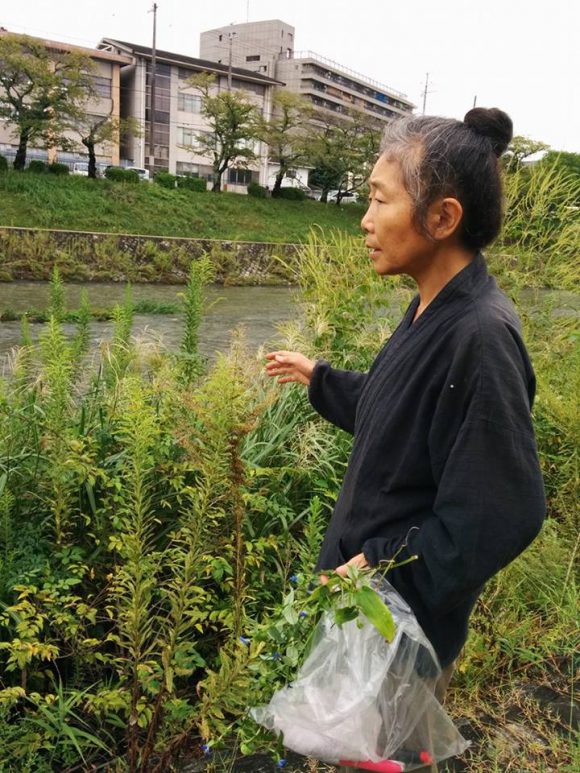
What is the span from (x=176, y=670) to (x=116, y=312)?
7.38 feet

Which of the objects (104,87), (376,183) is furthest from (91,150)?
(376,183)

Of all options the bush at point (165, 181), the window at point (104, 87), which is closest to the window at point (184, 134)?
the window at point (104, 87)

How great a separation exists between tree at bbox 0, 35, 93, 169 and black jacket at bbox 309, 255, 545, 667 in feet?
78.1

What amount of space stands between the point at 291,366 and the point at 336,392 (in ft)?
0.51

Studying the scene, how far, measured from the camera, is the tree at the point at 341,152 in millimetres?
30859

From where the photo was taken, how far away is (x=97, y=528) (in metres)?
2.10

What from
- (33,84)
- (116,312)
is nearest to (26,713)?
(116,312)

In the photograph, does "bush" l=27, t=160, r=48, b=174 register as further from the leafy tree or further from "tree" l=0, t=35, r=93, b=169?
the leafy tree

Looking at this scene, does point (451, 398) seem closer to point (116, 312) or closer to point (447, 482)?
point (447, 482)

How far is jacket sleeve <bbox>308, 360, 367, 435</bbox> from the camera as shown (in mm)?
1581

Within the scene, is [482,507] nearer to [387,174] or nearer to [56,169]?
[387,174]

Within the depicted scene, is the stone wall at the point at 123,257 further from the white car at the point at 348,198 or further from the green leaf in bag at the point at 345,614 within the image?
the green leaf in bag at the point at 345,614

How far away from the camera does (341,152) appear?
31000mm

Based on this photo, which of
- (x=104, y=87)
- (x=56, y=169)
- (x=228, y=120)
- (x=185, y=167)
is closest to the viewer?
(x=56, y=169)
